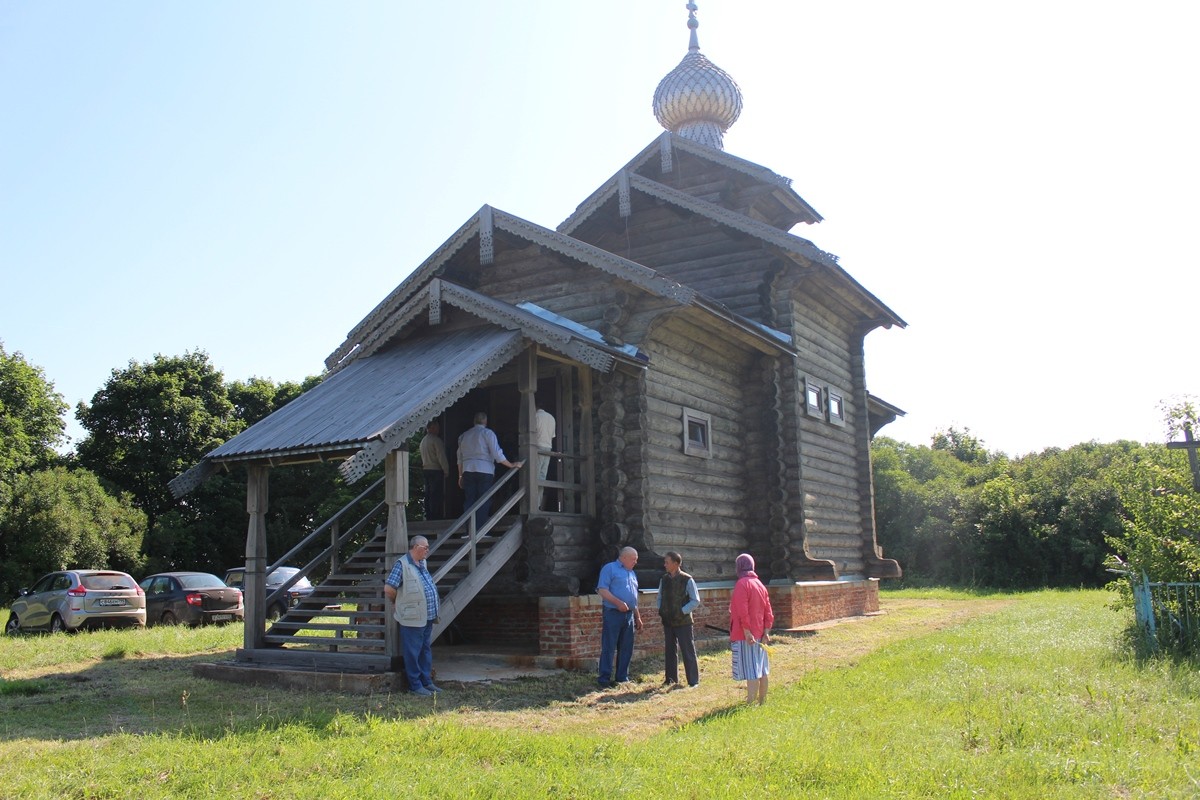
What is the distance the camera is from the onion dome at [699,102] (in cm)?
2188

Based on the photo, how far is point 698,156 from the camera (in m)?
18.9

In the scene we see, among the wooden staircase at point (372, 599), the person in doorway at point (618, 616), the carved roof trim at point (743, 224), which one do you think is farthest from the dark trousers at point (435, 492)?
A: the carved roof trim at point (743, 224)

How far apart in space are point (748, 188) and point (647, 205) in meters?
2.00

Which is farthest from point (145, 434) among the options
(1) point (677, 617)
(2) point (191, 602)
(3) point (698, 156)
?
(1) point (677, 617)

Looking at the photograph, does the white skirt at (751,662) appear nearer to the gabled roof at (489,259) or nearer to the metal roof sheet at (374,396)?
the metal roof sheet at (374,396)

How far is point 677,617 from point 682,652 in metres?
0.39

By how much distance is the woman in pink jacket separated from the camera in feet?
31.1

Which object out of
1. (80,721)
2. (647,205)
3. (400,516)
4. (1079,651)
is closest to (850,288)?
(647,205)

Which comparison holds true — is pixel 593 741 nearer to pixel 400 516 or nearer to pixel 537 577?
pixel 400 516

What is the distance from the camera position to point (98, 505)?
112ft

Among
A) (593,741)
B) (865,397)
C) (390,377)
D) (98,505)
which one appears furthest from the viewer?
(98,505)

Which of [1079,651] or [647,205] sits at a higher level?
[647,205]

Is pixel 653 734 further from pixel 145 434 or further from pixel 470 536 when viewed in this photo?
pixel 145 434

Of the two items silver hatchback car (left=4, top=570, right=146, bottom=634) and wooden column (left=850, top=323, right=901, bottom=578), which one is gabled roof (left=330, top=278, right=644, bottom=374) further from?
wooden column (left=850, top=323, right=901, bottom=578)
